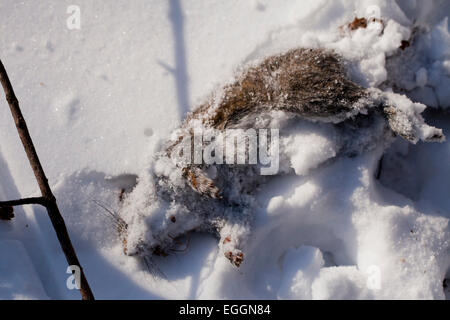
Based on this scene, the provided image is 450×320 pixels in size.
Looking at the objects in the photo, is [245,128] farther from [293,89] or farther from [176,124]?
[176,124]

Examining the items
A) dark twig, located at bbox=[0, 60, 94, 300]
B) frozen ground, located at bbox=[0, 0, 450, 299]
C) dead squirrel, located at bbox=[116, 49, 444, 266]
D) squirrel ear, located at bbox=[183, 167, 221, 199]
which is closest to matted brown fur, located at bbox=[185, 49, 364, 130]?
dead squirrel, located at bbox=[116, 49, 444, 266]

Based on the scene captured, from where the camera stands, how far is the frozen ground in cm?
218

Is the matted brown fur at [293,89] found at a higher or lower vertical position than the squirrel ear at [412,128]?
higher

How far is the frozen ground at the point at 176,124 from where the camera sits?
2.18 m

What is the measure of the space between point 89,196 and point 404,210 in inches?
74.3

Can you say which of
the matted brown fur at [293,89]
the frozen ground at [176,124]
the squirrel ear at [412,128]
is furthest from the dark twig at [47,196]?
the squirrel ear at [412,128]

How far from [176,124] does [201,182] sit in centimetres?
44

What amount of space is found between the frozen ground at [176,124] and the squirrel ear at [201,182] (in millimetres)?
292

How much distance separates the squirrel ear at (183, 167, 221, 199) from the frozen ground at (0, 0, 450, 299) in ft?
0.96

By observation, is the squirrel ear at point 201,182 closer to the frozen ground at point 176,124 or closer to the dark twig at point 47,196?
the frozen ground at point 176,124

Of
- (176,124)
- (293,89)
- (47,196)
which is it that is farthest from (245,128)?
(47,196)

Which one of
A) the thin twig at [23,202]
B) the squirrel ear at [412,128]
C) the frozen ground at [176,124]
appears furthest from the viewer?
the frozen ground at [176,124]

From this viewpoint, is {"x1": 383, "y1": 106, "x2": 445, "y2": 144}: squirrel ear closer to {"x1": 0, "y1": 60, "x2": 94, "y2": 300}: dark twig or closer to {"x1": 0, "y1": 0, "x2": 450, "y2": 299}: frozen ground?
{"x1": 0, "y1": 0, "x2": 450, "y2": 299}: frozen ground

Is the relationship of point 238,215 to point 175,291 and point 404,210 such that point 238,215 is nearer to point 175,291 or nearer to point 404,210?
point 175,291
